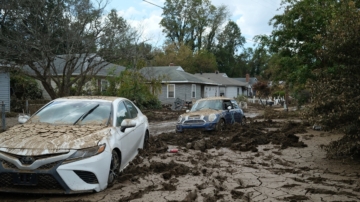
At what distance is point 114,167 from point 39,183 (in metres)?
1.42

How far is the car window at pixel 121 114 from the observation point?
6978 millimetres

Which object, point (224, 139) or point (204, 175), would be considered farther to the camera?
point (224, 139)

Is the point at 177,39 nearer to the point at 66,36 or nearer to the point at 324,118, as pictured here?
the point at 66,36

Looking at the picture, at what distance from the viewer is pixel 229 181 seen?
21.4 feet

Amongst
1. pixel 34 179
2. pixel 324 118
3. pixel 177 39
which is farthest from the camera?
pixel 177 39

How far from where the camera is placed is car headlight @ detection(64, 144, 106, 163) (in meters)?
5.34

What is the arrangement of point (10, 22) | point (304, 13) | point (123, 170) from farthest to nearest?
1. point (10, 22)
2. point (304, 13)
3. point (123, 170)

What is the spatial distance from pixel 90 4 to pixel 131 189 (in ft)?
43.0

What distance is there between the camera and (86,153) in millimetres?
5484

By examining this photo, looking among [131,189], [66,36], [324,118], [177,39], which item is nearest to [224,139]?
[324,118]

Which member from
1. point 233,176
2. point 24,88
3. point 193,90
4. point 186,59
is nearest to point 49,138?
point 233,176

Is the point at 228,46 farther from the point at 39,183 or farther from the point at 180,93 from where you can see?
the point at 39,183

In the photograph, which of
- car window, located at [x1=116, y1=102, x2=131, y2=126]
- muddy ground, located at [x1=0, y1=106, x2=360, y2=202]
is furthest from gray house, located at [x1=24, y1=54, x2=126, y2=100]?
car window, located at [x1=116, y1=102, x2=131, y2=126]

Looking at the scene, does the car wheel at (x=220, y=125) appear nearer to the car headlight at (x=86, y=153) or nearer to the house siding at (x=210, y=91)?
the car headlight at (x=86, y=153)
